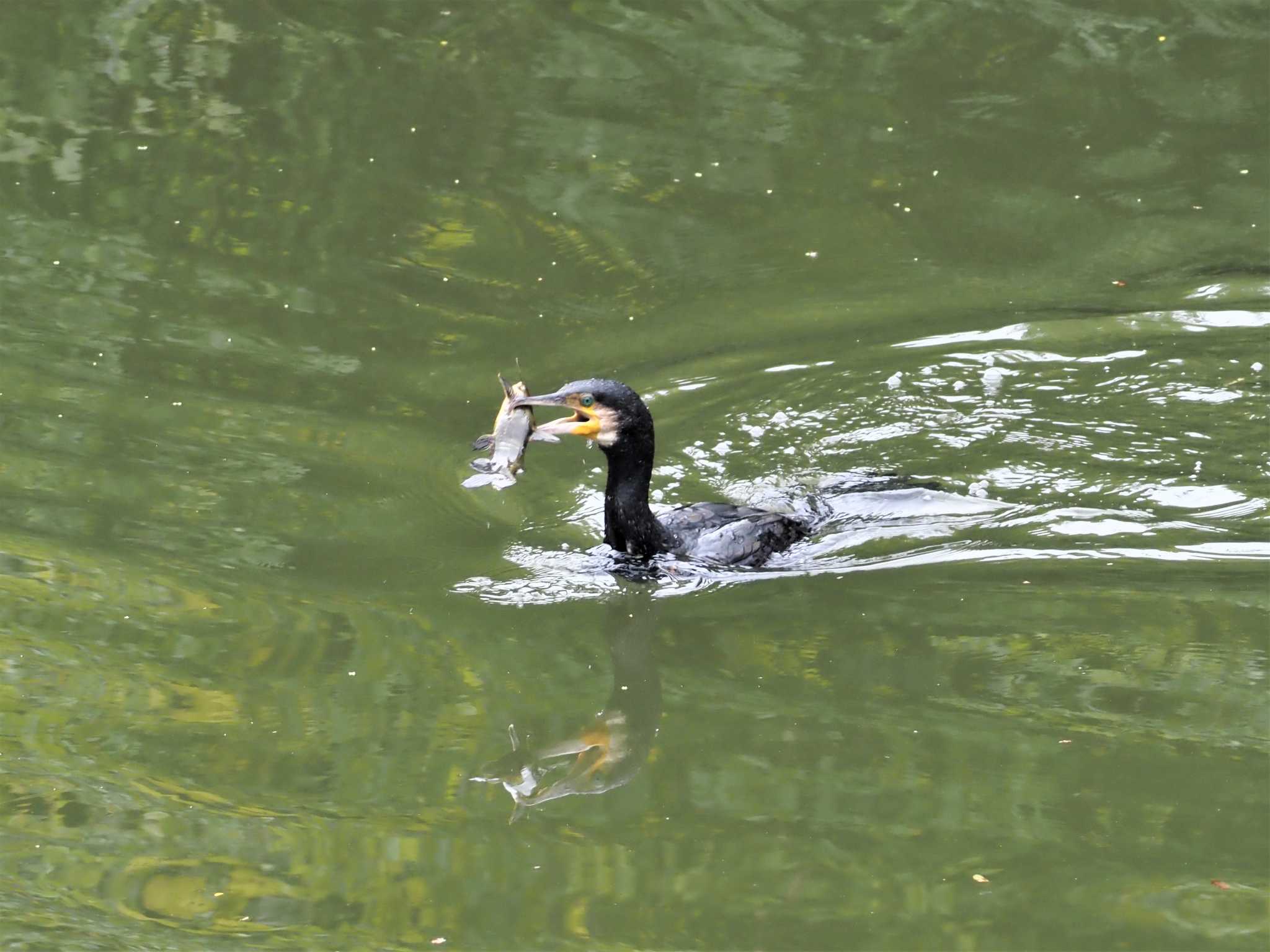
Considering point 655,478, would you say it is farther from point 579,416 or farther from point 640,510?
point 579,416

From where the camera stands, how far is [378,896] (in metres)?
5.10

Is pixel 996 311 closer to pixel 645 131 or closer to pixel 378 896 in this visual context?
pixel 645 131

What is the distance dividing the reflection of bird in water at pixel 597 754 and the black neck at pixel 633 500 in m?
0.88

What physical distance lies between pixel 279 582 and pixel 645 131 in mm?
6307

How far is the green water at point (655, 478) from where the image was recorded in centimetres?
528

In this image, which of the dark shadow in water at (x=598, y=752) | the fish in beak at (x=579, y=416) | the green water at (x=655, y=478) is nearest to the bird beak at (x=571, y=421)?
the fish in beak at (x=579, y=416)

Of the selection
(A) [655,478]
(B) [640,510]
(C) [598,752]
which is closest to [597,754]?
(C) [598,752]

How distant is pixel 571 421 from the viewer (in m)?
7.12

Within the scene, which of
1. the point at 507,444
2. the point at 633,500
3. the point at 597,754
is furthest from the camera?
the point at 633,500

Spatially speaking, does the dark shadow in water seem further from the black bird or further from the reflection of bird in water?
the black bird

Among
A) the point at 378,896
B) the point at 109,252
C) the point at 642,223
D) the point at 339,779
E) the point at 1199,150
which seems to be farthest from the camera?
the point at 1199,150

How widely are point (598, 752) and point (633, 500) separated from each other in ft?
5.44

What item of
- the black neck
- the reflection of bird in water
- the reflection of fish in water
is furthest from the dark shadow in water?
the reflection of fish in water

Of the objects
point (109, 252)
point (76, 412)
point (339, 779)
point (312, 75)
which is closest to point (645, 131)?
point (312, 75)
